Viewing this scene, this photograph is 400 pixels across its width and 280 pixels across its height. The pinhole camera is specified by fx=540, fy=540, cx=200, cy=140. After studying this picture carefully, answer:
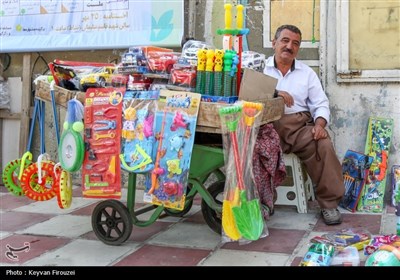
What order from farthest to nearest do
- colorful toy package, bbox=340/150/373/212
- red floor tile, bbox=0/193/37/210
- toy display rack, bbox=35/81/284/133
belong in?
red floor tile, bbox=0/193/37/210
colorful toy package, bbox=340/150/373/212
toy display rack, bbox=35/81/284/133

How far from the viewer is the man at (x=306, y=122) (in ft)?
12.1

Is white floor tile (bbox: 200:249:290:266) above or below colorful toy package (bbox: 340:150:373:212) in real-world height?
below

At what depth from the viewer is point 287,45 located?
3.81 metres

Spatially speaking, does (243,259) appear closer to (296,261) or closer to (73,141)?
(296,261)

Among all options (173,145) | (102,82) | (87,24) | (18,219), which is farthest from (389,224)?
(87,24)

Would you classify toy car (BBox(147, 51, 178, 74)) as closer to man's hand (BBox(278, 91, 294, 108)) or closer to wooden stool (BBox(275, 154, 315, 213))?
man's hand (BBox(278, 91, 294, 108))

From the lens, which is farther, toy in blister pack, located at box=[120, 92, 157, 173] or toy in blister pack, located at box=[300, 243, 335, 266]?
toy in blister pack, located at box=[120, 92, 157, 173]

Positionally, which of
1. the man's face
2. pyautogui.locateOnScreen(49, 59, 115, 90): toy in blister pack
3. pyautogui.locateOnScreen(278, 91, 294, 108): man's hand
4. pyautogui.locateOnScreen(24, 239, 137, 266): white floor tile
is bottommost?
pyautogui.locateOnScreen(24, 239, 137, 266): white floor tile

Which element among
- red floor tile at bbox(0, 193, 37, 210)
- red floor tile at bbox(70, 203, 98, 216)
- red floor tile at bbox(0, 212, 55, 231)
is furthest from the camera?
red floor tile at bbox(0, 193, 37, 210)

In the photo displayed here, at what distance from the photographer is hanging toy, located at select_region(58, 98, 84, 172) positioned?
10.0 ft

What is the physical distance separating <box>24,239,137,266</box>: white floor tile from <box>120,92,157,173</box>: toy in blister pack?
52cm

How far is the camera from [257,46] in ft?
14.6

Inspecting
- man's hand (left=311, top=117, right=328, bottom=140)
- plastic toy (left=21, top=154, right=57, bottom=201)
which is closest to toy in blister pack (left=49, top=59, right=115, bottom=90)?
plastic toy (left=21, top=154, right=57, bottom=201)
